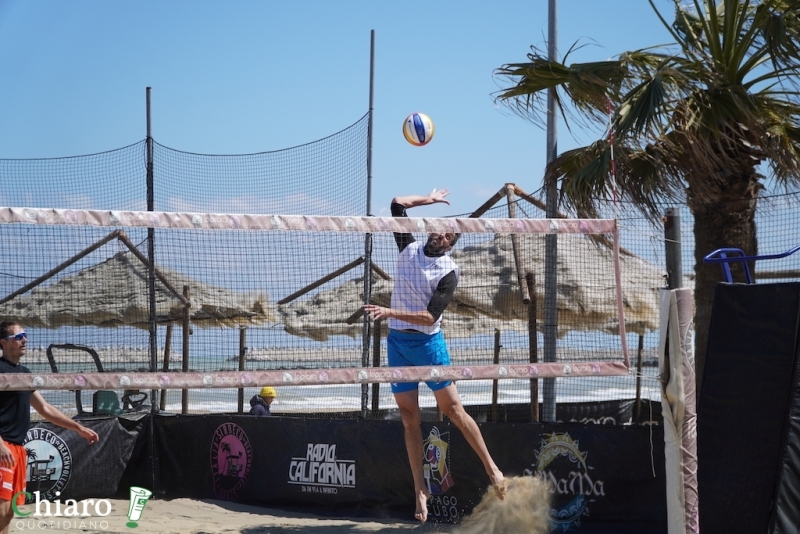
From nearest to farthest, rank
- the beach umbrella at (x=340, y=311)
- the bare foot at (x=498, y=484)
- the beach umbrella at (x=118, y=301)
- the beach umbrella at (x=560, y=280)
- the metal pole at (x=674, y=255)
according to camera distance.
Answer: the metal pole at (x=674, y=255) < the bare foot at (x=498, y=484) < the beach umbrella at (x=118, y=301) < the beach umbrella at (x=560, y=280) < the beach umbrella at (x=340, y=311)

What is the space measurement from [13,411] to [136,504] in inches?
99.5

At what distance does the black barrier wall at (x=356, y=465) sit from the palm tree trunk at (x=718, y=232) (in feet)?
3.96

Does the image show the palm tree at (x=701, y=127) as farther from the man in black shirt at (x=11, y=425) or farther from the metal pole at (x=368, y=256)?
the man in black shirt at (x=11, y=425)

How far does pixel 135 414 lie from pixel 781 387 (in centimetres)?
633

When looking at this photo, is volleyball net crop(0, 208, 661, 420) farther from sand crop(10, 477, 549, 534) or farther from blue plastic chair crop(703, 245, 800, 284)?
sand crop(10, 477, 549, 534)

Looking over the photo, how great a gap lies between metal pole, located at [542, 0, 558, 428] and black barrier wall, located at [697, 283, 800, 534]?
6.69 ft

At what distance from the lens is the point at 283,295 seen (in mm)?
8008

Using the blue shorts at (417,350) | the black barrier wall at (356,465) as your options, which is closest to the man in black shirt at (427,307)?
the blue shorts at (417,350)

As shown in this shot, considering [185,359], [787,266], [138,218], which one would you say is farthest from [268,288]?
[787,266]

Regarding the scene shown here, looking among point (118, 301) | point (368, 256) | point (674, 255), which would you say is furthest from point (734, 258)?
point (118, 301)

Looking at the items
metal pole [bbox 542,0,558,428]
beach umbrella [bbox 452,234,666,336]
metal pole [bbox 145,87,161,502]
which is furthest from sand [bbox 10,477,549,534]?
beach umbrella [bbox 452,234,666,336]

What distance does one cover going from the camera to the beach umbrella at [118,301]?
9.14 m

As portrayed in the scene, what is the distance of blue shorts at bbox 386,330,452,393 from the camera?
623 centimetres

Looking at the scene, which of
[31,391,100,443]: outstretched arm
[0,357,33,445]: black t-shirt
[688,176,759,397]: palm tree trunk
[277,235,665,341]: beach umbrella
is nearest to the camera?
[0,357,33,445]: black t-shirt
